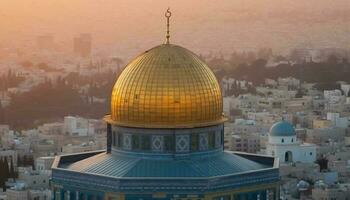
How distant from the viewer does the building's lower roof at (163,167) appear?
60.1 ft

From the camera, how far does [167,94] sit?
18.4 metres

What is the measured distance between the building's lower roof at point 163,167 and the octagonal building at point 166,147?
0.01m

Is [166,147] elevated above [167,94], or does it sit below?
below

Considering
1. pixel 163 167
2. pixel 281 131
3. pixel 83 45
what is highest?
pixel 83 45

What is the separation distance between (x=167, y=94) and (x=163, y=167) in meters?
0.98

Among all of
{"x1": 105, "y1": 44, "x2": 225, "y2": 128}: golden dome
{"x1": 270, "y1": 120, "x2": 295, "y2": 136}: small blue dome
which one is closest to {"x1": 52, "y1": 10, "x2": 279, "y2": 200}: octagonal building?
{"x1": 105, "y1": 44, "x2": 225, "y2": 128}: golden dome

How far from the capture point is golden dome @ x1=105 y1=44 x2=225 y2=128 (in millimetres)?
18406

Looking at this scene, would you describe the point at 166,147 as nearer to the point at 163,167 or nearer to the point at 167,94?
the point at 163,167

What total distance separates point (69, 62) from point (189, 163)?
289 ft

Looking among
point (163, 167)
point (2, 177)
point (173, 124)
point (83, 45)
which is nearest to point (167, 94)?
point (173, 124)

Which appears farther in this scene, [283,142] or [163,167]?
[283,142]

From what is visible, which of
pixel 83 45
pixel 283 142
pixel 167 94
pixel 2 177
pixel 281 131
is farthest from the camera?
pixel 83 45

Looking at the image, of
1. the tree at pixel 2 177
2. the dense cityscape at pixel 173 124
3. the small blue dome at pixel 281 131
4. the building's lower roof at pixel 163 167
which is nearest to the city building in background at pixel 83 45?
the dense cityscape at pixel 173 124

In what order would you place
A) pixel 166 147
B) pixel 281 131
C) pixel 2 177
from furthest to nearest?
pixel 281 131, pixel 2 177, pixel 166 147
